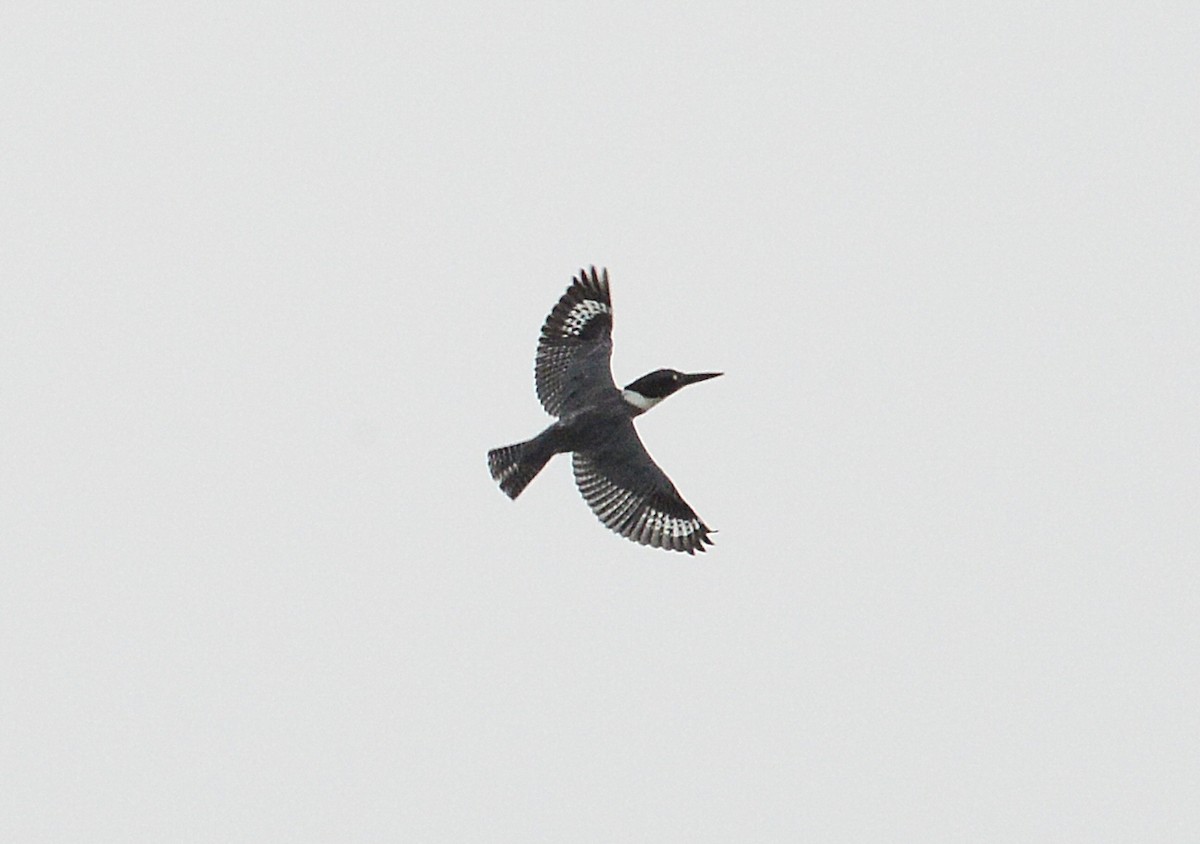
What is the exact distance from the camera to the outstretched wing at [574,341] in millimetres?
14805

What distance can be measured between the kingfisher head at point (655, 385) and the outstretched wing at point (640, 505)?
0.37 m

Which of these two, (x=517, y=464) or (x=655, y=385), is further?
(x=655, y=385)

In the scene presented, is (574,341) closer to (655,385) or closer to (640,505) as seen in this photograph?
(655,385)

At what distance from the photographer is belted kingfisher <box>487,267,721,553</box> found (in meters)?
14.1

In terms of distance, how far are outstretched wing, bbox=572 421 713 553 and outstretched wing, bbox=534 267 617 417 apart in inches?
26.8

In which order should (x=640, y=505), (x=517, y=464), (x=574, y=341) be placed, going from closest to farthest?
(x=517, y=464)
(x=640, y=505)
(x=574, y=341)

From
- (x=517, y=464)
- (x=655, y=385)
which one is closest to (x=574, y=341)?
(x=655, y=385)

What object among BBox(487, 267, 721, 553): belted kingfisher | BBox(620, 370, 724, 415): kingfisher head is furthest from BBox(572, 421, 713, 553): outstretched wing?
BBox(620, 370, 724, 415): kingfisher head

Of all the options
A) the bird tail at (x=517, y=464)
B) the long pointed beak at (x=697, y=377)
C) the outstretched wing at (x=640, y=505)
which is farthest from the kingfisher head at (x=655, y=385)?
the bird tail at (x=517, y=464)

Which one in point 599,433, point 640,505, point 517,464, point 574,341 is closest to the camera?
point 517,464

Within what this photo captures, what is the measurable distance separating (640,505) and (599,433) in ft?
2.70

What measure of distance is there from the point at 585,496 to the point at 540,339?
4.98ft

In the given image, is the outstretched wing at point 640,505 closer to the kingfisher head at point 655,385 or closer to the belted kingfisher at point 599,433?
the belted kingfisher at point 599,433

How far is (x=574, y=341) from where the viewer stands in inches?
588
